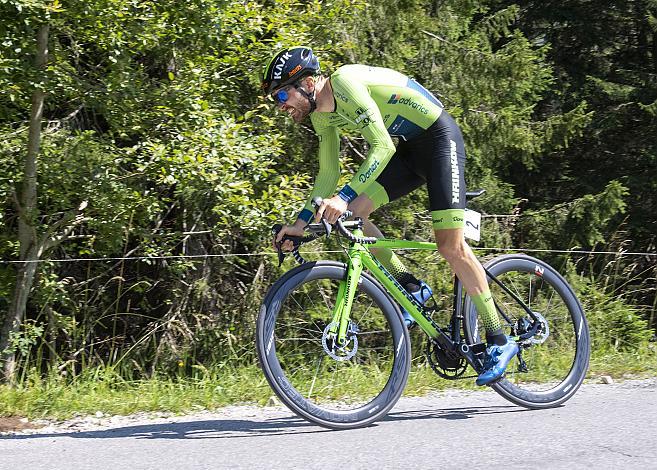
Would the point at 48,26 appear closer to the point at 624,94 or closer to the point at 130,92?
the point at 130,92

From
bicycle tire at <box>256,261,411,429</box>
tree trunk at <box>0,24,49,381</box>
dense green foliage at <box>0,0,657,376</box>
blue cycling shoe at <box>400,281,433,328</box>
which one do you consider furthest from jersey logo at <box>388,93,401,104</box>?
tree trunk at <box>0,24,49,381</box>

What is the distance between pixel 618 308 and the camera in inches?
313

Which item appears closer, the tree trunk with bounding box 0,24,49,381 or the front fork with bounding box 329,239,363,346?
the front fork with bounding box 329,239,363,346

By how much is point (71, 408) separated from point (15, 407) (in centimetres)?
32

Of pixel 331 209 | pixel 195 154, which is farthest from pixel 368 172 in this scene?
pixel 195 154

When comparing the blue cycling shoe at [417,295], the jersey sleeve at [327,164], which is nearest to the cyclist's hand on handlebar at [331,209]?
the jersey sleeve at [327,164]

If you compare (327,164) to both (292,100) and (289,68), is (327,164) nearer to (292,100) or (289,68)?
(292,100)

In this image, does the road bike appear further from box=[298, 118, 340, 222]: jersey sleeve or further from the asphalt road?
box=[298, 118, 340, 222]: jersey sleeve

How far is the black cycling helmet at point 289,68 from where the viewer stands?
4.52 m

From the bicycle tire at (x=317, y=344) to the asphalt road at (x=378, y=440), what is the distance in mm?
126

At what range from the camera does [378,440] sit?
430 centimetres

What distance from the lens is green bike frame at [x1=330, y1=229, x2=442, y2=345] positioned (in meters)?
4.68

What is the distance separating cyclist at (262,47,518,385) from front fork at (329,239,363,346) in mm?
362

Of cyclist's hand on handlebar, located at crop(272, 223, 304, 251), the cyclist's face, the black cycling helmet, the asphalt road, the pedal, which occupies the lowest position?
the asphalt road
